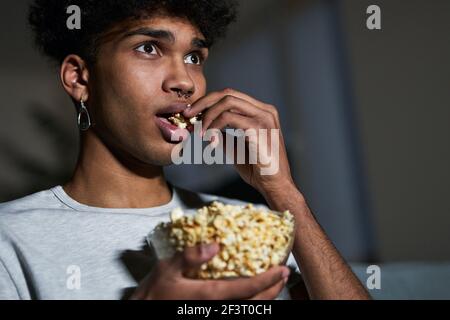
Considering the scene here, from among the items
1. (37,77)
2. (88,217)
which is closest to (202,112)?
(88,217)

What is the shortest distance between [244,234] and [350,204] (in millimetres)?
→ 2557

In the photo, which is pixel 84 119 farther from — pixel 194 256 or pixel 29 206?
pixel 194 256

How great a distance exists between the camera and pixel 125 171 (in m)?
1.30

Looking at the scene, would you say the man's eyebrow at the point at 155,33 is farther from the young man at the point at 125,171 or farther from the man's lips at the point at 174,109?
the man's lips at the point at 174,109

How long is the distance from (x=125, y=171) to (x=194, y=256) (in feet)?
1.83

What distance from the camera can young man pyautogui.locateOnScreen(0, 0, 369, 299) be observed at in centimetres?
113

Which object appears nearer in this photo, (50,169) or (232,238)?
(232,238)

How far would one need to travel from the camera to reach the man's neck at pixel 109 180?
128 centimetres

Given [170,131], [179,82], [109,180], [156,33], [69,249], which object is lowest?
[69,249]

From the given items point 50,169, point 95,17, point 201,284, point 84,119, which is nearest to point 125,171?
point 84,119

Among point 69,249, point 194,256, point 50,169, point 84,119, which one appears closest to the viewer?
point 194,256

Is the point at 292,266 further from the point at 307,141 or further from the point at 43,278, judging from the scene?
the point at 307,141

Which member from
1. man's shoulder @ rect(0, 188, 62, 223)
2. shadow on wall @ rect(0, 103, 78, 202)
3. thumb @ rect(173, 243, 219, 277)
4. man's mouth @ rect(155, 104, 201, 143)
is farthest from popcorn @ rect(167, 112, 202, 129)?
shadow on wall @ rect(0, 103, 78, 202)

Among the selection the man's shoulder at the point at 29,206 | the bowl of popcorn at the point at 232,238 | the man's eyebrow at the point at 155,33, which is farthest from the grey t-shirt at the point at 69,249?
the man's eyebrow at the point at 155,33
